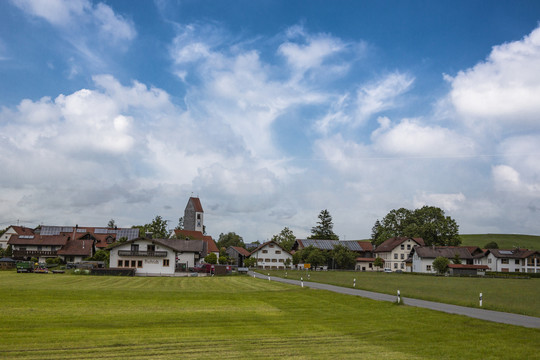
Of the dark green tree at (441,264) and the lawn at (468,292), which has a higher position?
the lawn at (468,292)

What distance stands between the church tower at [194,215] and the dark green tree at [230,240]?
95.4ft

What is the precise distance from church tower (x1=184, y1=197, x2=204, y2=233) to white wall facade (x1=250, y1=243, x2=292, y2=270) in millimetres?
45262

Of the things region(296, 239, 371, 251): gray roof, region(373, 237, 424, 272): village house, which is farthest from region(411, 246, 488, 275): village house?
region(296, 239, 371, 251): gray roof

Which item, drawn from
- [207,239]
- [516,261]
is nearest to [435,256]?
[516,261]

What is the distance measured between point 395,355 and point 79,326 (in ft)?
37.4

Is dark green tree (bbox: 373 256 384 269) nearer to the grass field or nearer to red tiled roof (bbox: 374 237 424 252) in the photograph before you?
red tiled roof (bbox: 374 237 424 252)

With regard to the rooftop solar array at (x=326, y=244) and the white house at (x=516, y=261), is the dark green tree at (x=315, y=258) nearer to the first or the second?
the rooftop solar array at (x=326, y=244)

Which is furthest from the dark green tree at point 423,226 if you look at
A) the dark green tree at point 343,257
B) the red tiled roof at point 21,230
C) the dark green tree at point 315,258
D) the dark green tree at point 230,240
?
the red tiled roof at point 21,230

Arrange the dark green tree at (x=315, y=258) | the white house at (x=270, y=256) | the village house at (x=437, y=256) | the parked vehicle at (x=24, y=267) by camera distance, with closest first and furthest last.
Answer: the parked vehicle at (x=24, y=267) < the dark green tree at (x=315, y=258) < the village house at (x=437, y=256) < the white house at (x=270, y=256)

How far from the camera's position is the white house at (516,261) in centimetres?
10831

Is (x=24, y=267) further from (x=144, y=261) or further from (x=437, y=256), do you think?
(x=437, y=256)

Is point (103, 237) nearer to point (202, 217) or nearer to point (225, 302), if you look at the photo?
point (202, 217)

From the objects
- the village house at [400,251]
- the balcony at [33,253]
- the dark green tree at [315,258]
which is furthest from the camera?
the village house at [400,251]

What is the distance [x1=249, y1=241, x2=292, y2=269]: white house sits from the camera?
109750mm
